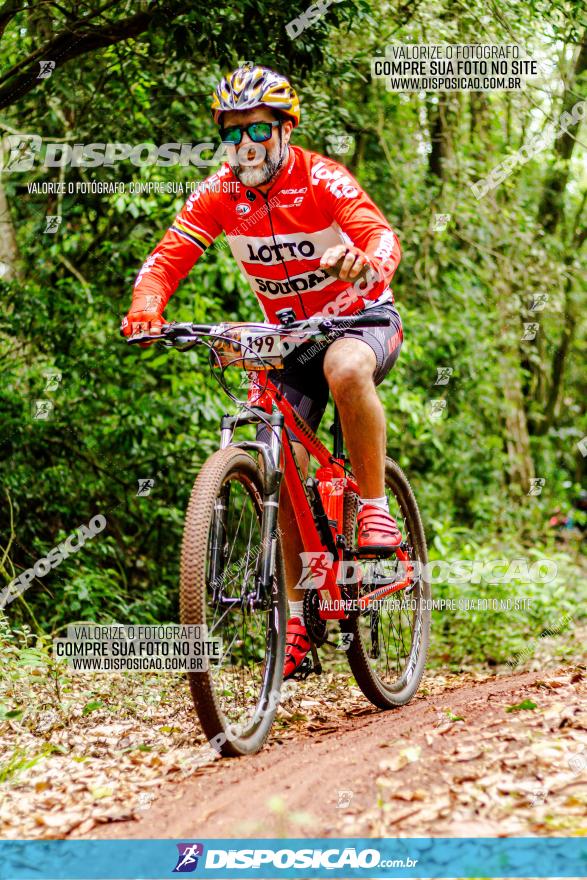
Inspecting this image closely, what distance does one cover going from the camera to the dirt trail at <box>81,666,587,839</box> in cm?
262

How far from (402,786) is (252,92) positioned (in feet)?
8.76

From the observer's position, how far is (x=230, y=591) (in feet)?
11.2

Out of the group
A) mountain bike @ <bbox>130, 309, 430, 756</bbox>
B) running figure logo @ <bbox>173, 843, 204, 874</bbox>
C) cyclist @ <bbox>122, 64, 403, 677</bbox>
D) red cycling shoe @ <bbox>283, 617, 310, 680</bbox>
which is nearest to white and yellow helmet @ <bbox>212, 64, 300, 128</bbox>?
cyclist @ <bbox>122, 64, 403, 677</bbox>

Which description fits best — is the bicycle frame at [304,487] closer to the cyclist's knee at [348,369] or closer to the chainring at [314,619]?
the chainring at [314,619]

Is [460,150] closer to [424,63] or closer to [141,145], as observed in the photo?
[424,63]

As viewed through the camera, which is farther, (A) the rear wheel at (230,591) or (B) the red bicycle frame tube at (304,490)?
(B) the red bicycle frame tube at (304,490)

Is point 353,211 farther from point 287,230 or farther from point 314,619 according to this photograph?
point 314,619

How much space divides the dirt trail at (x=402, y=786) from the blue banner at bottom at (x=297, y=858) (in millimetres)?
43

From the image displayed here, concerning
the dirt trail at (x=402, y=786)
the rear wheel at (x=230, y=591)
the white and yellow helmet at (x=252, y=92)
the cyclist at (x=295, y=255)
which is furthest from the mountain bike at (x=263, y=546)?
the white and yellow helmet at (x=252, y=92)

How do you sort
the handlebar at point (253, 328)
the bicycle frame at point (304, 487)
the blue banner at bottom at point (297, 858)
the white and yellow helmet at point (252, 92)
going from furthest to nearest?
1. the white and yellow helmet at point (252, 92)
2. the bicycle frame at point (304, 487)
3. the handlebar at point (253, 328)
4. the blue banner at bottom at point (297, 858)

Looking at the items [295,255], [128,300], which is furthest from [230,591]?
[128,300]

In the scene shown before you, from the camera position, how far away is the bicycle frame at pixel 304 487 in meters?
3.66

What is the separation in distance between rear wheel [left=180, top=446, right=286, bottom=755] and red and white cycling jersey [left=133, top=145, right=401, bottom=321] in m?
0.89

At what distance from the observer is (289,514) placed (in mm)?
4047
